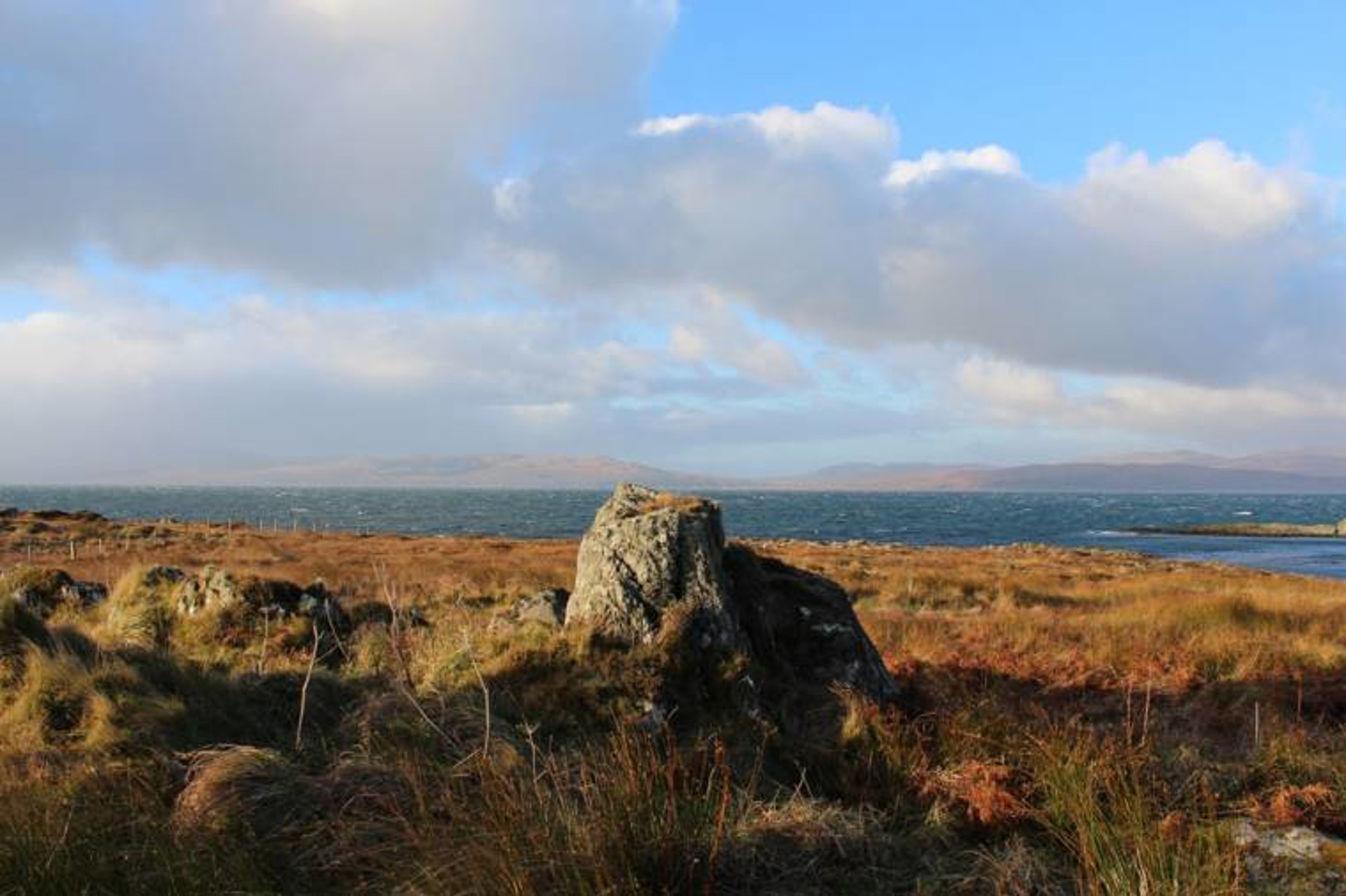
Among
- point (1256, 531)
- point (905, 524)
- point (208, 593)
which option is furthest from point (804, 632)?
point (1256, 531)

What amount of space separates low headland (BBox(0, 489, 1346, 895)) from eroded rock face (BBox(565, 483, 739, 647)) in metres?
0.03

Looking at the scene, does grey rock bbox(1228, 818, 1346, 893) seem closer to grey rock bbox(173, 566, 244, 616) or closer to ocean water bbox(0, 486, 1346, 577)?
grey rock bbox(173, 566, 244, 616)

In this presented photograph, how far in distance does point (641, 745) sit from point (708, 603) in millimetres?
2518

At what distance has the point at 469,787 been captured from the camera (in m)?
4.98

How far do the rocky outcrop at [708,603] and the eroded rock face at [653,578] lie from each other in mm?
10

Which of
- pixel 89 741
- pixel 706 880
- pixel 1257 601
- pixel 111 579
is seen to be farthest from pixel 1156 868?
pixel 111 579

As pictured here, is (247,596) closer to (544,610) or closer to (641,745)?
(544,610)

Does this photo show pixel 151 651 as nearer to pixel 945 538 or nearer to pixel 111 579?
pixel 111 579

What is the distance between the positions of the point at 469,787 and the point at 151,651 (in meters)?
4.69

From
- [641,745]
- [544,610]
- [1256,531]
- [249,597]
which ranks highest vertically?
[544,610]

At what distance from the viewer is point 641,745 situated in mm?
6676

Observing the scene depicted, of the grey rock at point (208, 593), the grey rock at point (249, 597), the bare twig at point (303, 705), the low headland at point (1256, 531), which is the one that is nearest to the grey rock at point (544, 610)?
the bare twig at point (303, 705)

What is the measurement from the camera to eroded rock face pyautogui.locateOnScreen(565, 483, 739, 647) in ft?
29.3

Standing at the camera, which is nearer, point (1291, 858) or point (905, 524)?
point (1291, 858)
